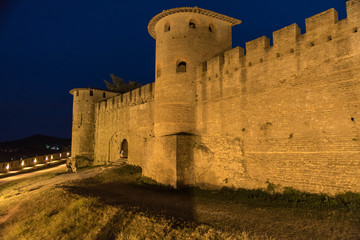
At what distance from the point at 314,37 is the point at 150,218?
7935 mm

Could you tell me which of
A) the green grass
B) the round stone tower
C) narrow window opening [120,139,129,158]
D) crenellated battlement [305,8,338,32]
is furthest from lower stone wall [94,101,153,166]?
crenellated battlement [305,8,338,32]

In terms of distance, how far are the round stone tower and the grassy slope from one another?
337cm

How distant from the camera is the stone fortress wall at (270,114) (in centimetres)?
703

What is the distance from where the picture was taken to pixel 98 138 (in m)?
21.8

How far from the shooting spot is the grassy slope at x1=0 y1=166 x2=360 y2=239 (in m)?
5.32

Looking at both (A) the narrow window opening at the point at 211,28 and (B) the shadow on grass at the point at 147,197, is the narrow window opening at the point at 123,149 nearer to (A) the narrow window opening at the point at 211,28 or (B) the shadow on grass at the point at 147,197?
(B) the shadow on grass at the point at 147,197

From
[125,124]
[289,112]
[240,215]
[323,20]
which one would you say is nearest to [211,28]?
[323,20]

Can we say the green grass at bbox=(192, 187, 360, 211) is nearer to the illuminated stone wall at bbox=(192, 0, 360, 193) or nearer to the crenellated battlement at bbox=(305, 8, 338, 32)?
the illuminated stone wall at bbox=(192, 0, 360, 193)

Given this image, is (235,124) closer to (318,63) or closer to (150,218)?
(318,63)

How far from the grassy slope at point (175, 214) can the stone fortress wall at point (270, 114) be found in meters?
0.72

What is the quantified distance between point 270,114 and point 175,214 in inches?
200

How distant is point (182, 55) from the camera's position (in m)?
12.2

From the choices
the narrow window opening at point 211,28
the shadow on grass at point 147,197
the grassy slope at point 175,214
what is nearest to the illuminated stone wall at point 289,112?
the grassy slope at point 175,214

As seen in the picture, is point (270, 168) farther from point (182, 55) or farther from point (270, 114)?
point (182, 55)
